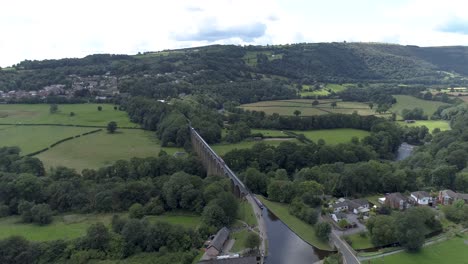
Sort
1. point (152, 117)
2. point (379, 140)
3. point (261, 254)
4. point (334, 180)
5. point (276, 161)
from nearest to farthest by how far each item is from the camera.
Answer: point (261, 254), point (334, 180), point (276, 161), point (379, 140), point (152, 117)

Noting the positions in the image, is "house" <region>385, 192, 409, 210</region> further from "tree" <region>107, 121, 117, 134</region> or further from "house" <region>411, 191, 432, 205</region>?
"tree" <region>107, 121, 117, 134</region>

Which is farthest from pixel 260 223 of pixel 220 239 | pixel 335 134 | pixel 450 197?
pixel 335 134

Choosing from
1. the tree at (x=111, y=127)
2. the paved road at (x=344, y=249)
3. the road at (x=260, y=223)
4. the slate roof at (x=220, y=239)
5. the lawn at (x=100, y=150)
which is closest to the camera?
the paved road at (x=344, y=249)

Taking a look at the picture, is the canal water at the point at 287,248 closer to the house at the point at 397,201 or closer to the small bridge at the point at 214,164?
the small bridge at the point at 214,164

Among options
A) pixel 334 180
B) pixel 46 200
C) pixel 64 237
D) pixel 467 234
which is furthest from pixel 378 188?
pixel 46 200

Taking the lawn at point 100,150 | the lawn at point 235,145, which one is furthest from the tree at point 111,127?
the lawn at point 235,145

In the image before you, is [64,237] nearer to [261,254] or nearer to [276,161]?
[261,254]
